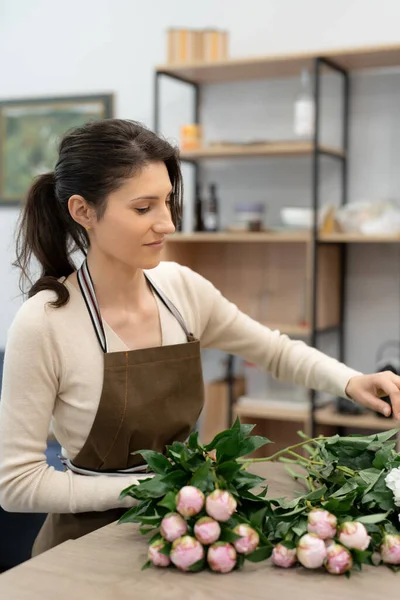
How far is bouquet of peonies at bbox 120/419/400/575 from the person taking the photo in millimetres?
1202

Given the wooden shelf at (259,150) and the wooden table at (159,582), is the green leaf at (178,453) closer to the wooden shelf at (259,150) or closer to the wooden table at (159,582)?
the wooden table at (159,582)

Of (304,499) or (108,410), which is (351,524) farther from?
(108,410)

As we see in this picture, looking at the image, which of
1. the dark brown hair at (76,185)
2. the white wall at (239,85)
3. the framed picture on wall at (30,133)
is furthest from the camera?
the framed picture on wall at (30,133)

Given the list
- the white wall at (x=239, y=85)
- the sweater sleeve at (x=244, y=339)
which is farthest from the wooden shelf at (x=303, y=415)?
the sweater sleeve at (x=244, y=339)

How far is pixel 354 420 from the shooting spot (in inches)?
145

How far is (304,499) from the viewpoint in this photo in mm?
1320

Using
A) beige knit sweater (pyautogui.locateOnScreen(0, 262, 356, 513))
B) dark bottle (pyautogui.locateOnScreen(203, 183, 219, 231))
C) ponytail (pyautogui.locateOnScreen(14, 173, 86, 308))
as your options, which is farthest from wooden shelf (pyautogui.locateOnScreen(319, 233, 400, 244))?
ponytail (pyautogui.locateOnScreen(14, 173, 86, 308))

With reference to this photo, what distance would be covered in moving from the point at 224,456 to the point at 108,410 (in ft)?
1.80

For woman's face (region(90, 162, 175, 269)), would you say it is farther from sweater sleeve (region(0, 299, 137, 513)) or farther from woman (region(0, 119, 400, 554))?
sweater sleeve (region(0, 299, 137, 513))

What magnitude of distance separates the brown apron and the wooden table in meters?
0.46

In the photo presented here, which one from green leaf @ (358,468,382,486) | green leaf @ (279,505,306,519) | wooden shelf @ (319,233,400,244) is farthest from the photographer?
wooden shelf @ (319,233,400,244)

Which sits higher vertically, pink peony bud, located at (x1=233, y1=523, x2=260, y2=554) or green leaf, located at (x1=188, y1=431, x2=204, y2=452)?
green leaf, located at (x1=188, y1=431, x2=204, y2=452)

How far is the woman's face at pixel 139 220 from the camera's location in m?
1.77

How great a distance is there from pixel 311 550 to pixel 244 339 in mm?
963
